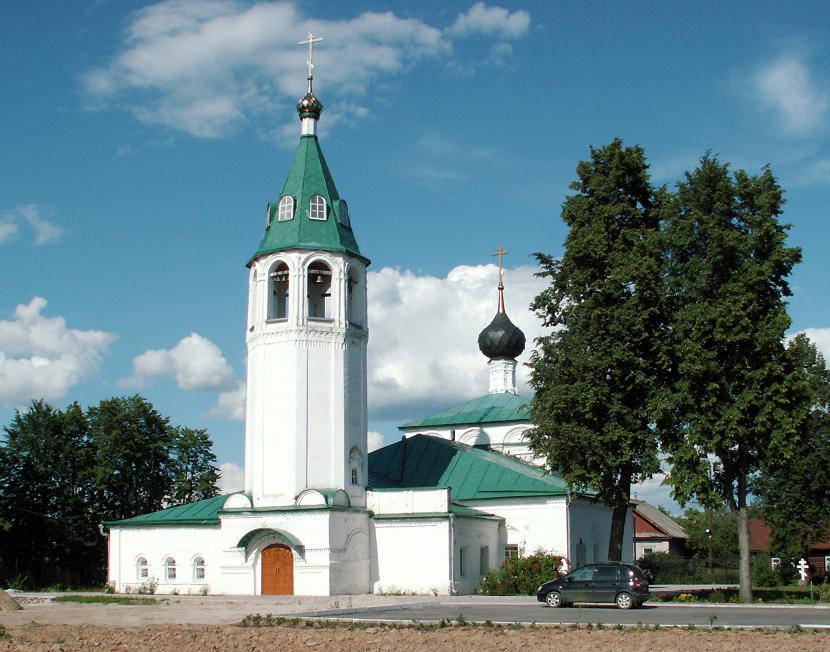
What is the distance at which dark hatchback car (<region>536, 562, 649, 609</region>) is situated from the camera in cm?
2367

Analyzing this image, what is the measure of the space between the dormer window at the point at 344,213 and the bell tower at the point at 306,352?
3 centimetres

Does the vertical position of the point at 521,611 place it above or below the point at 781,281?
below

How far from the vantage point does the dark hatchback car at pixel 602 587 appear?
2367 cm

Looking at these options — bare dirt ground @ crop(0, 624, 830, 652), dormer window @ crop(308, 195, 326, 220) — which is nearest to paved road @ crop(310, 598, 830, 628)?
bare dirt ground @ crop(0, 624, 830, 652)

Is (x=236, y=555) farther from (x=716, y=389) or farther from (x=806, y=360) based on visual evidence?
(x=806, y=360)

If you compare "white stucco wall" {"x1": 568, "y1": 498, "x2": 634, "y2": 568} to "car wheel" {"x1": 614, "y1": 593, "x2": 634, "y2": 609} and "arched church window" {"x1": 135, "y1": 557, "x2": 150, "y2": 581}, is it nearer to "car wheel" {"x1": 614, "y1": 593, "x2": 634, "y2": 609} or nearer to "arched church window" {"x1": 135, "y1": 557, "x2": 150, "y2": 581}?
"car wheel" {"x1": 614, "y1": 593, "x2": 634, "y2": 609}

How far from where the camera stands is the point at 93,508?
47219 millimetres

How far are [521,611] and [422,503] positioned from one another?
9354mm

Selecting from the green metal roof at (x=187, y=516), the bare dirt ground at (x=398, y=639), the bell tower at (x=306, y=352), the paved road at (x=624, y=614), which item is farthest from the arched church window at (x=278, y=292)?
the bare dirt ground at (x=398, y=639)

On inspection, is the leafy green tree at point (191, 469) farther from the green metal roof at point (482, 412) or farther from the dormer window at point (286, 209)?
the dormer window at point (286, 209)

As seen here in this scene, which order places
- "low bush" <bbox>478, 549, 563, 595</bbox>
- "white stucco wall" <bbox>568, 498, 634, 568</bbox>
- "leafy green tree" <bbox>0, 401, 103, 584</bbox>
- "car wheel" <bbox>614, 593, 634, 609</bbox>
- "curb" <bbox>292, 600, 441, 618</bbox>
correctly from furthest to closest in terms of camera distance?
"leafy green tree" <bbox>0, 401, 103, 584</bbox> < "white stucco wall" <bbox>568, 498, 634, 568</bbox> < "low bush" <bbox>478, 549, 563, 595</bbox> < "car wheel" <bbox>614, 593, 634, 609</bbox> < "curb" <bbox>292, 600, 441, 618</bbox>

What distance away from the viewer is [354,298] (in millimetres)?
32875

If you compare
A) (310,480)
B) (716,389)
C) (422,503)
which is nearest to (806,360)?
(716,389)

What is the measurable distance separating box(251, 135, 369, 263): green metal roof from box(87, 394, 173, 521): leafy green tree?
1886 centimetres
